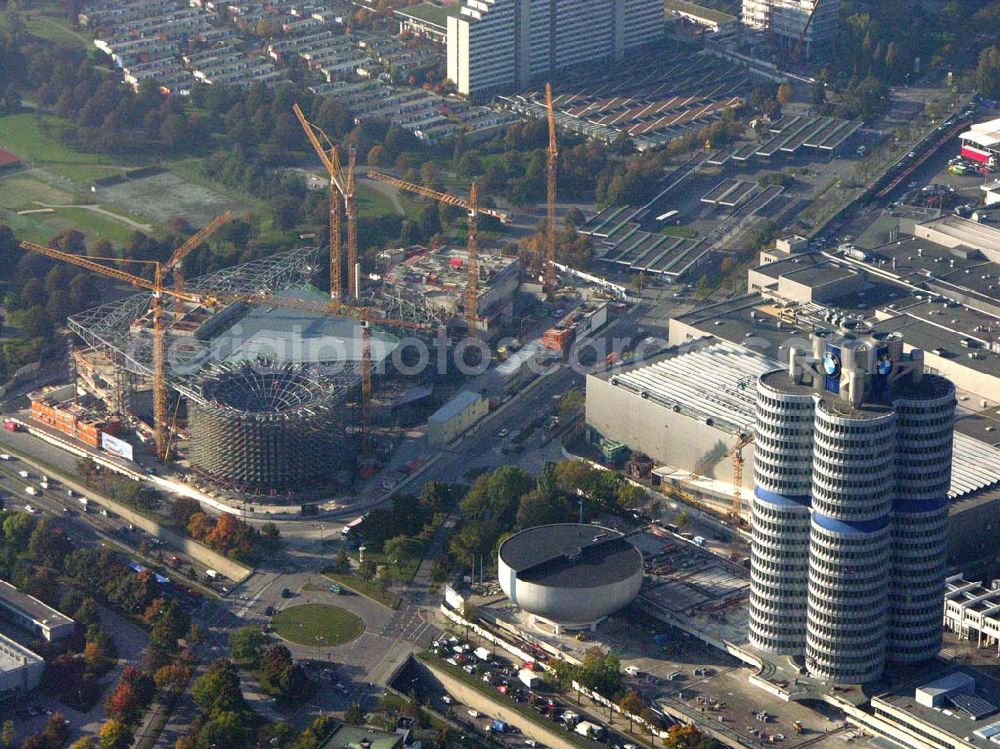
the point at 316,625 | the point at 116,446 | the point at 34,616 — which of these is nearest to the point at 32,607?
the point at 34,616

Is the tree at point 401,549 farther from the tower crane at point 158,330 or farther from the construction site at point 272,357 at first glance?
the tower crane at point 158,330

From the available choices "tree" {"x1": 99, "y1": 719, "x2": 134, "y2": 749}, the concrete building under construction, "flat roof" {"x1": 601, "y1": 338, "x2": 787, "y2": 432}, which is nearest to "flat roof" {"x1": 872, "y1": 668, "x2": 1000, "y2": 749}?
"flat roof" {"x1": 601, "y1": 338, "x2": 787, "y2": 432}

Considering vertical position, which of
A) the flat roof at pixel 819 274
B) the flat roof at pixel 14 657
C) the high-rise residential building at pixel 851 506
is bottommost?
the flat roof at pixel 14 657

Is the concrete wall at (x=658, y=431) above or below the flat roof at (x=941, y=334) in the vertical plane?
below

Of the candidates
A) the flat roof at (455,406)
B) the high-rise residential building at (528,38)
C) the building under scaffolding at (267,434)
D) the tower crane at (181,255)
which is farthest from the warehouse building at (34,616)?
the high-rise residential building at (528,38)

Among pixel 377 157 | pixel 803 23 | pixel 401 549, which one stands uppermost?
pixel 803 23

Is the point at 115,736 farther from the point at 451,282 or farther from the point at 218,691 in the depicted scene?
the point at 451,282
